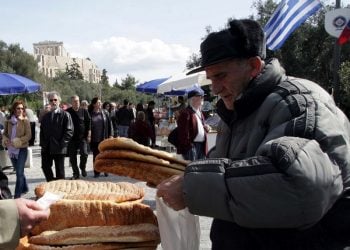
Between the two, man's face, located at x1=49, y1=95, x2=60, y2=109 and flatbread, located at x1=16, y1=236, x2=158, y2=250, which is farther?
man's face, located at x1=49, y1=95, x2=60, y2=109

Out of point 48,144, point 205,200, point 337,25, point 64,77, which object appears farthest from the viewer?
point 64,77

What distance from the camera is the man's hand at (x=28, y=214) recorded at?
1.68 m

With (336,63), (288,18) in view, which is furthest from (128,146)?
(336,63)

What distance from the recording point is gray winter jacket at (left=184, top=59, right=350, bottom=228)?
1.39 meters

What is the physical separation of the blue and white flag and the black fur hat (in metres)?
6.47

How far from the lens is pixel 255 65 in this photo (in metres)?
1.80

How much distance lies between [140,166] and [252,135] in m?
0.86

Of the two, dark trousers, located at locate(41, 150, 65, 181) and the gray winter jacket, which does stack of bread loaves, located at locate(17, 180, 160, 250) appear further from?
dark trousers, located at locate(41, 150, 65, 181)

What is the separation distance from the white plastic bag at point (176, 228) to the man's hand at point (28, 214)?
70 centimetres

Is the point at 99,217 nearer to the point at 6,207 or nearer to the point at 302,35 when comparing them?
the point at 6,207

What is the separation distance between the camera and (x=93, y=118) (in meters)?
10.0

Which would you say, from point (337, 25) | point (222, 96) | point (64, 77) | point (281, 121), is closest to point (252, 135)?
point (281, 121)

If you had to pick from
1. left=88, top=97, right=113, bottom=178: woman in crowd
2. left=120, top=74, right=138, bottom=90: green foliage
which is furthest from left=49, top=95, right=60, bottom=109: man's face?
left=120, top=74, right=138, bottom=90: green foliage

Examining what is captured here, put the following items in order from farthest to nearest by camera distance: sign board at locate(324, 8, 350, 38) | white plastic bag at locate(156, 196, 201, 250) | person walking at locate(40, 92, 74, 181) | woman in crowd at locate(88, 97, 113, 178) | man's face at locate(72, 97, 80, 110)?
woman in crowd at locate(88, 97, 113, 178)
man's face at locate(72, 97, 80, 110)
sign board at locate(324, 8, 350, 38)
person walking at locate(40, 92, 74, 181)
white plastic bag at locate(156, 196, 201, 250)
